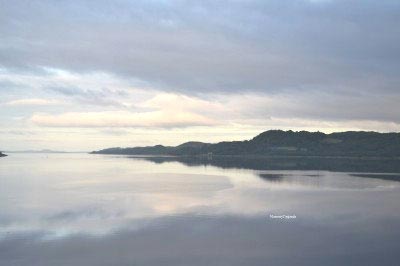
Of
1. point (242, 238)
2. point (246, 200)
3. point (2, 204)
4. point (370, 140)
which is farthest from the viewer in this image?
point (370, 140)

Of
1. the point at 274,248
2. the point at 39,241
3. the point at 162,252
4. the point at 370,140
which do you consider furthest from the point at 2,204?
the point at 370,140

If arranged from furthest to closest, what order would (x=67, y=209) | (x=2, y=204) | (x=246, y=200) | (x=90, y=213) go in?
(x=246, y=200), (x=2, y=204), (x=67, y=209), (x=90, y=213)

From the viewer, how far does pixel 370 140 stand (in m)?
177

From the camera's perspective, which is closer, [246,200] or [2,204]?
[2,204]

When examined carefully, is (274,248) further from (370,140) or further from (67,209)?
(370,140)

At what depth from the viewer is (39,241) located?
66.9ft

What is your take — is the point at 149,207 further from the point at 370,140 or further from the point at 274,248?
the point at 370,140

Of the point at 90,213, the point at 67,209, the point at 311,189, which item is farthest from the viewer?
the point at 311,189

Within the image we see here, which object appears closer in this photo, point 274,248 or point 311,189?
point 274,248

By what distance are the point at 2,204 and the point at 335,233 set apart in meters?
23.9

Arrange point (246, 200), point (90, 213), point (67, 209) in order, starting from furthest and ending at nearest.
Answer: point (246, 200) < point (67, 209) < point (90, 213)

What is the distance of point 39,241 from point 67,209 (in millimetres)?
10138

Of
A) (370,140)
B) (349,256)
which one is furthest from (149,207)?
(370,140)

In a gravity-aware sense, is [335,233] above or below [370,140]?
below
